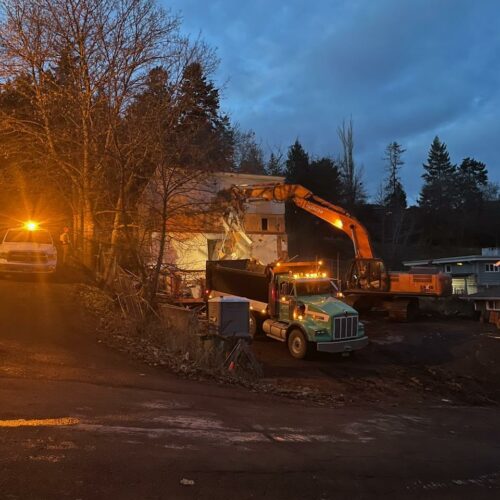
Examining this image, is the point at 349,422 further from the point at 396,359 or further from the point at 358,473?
the point at 396,359

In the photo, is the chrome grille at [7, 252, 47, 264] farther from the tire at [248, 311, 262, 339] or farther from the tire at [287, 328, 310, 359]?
the tire at [287, 328, 310, 359]

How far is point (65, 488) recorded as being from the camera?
504 cm

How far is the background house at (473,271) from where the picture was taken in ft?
190

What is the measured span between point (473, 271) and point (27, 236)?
1922 inches

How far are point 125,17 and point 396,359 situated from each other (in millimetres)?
16175

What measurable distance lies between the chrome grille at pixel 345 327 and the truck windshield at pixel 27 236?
40.9ft

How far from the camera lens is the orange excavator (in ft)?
89.2

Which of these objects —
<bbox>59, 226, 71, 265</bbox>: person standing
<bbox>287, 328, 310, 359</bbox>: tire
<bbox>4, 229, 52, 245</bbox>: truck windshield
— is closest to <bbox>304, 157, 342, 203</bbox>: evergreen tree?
<bbox>59, 226, 71, 265</bbox>: person standing

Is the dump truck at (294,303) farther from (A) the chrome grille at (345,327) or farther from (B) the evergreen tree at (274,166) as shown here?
(B) the evergreen tree at (274,166)

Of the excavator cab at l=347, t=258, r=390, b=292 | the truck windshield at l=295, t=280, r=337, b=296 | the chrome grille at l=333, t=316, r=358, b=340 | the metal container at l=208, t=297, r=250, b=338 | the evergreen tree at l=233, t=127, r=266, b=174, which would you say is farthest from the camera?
the evergreen tree at l=233, t=127, r=266, b=174

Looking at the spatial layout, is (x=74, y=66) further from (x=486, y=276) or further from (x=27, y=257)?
(x=486, y=276)

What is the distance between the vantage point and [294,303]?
19188mm

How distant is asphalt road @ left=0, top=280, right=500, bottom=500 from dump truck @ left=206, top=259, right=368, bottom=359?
6066 millimetres

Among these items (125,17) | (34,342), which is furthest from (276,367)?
(125,17)
